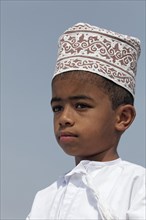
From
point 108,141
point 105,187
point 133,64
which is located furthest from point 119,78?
point 105,187

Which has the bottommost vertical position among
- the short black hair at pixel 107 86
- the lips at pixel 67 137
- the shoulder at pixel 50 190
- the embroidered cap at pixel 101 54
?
the shoulder at pixel 50 190

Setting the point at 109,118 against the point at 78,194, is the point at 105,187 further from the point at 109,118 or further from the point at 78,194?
the point at 109,118

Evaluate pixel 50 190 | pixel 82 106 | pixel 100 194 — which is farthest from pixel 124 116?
pixel 50 190

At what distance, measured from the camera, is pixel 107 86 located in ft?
13.8

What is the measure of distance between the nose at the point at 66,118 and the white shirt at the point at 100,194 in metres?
0.31

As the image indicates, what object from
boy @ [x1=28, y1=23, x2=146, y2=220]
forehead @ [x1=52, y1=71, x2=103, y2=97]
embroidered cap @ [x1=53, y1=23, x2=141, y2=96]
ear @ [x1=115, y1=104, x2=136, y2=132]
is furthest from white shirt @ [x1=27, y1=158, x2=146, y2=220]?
embroidered cap @ [x1=53, y1=23, x2=141, y2=96]

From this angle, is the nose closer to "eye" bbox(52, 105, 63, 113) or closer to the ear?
"eye" bbox(52, 105, 63, 113)

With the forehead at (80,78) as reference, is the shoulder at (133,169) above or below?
below

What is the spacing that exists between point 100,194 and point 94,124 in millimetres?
479

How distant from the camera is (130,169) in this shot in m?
4.05

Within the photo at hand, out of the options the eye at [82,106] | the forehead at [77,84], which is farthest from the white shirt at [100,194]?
the forehead at [77,84]

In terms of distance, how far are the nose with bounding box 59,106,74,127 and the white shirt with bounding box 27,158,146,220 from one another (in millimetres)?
306

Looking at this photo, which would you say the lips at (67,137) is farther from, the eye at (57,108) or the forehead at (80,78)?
the forehead at (80,78)

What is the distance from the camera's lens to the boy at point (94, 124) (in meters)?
3.96
